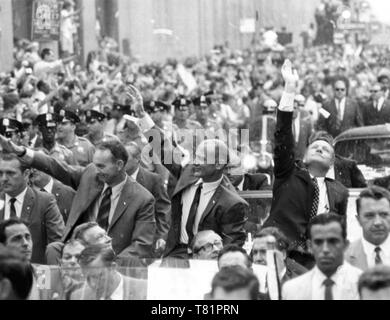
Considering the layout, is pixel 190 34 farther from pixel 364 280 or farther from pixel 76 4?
pixel 364 280

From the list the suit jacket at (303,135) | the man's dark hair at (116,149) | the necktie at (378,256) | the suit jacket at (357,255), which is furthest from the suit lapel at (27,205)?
the suit jacket at (303,135)

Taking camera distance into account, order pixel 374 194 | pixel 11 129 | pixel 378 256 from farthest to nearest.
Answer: pixel 11 129 < pixel 374 194 < pixel 378 256

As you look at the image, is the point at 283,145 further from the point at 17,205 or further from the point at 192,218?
the point at 17,205

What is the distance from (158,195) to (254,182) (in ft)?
4.56

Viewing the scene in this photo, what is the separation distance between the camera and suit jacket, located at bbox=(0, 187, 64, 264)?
37.5ft

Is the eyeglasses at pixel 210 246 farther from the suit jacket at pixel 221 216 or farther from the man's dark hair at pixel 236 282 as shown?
Answer: the man's dark hair at pixel 236 282

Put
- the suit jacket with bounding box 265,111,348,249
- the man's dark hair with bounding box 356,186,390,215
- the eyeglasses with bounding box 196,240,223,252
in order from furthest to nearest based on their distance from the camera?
1. the suit jacket with bounding box 265,111,348,249
2. the eyeglasses with bounding box 196,240,223,252
3. the man's dark hair with bounding box 356,186,390,215

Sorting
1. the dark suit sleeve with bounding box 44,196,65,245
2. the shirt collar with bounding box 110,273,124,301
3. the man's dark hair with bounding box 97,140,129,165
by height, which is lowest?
the shirt collar with bounding box 110,273,124,301

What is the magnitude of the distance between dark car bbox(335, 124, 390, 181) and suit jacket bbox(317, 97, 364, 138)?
286 inches

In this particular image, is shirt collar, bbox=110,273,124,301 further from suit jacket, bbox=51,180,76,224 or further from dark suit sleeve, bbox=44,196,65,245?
suit jacket, bbox=51,180,76,224

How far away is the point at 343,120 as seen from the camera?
76.8 ft

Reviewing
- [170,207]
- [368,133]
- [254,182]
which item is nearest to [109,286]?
[170,207]

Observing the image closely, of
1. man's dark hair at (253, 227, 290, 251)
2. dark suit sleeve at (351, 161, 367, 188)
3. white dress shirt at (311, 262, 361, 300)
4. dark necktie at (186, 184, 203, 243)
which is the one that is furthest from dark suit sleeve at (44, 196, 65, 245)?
white dress shirt at (311, 262, 361, 300)

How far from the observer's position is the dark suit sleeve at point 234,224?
37.6ft
